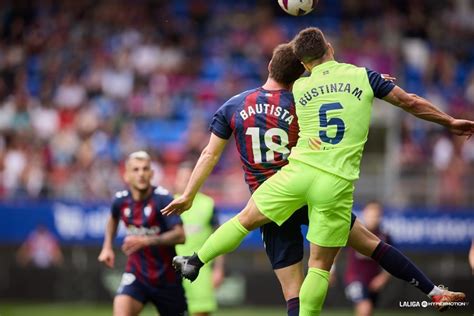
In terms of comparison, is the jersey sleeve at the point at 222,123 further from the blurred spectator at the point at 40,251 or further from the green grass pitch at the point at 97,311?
the blurred spectator at the point at 40,251

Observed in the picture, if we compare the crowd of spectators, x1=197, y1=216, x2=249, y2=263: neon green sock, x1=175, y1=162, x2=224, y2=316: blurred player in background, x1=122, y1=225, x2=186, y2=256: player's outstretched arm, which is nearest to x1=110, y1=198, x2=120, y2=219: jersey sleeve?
x1=122, y1=225, x2=186, y2=256: player's outstretched arm

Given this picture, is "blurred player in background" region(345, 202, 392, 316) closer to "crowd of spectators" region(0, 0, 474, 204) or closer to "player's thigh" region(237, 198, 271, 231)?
"player's thigh" region(237, 198, 271, 231)

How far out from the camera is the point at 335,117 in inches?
320

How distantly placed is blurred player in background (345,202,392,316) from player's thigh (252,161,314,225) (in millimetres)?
4703

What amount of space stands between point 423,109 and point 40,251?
11.4 meters

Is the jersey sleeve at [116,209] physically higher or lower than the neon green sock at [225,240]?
higher

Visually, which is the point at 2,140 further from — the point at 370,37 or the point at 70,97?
the point at 370,37

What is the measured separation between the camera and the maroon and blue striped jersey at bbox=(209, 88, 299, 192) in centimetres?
853

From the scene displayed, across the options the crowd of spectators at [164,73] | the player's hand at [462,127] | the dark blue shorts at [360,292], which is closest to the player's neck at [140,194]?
the player's hand at [462,127]

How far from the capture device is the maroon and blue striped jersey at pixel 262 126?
853 cm

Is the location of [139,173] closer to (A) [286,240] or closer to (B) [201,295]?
(B) [201,295]

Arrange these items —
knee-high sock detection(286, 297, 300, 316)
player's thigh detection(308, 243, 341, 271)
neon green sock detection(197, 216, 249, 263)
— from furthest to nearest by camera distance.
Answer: knee-high sock detection(286, 297, 300, 316), neon green sock detection(197, 216, 249, 263), player's thigh detection(308, 243, 341, 271)

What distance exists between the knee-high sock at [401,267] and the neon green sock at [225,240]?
1263 millimetres

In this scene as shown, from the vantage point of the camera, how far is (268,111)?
28.0 feet
